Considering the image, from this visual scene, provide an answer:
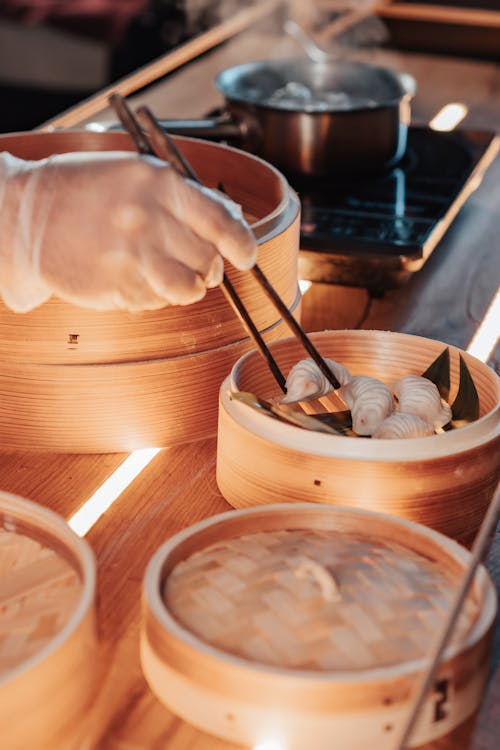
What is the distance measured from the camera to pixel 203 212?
0.98 m

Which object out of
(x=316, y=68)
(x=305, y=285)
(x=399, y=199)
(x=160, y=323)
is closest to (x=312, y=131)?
(x=399, y=199)

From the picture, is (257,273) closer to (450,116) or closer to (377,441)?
(377,441)

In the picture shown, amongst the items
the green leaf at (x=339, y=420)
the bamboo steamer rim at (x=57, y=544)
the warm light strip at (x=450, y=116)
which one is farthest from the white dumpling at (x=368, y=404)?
the warm light strip at (x=450, y=116)

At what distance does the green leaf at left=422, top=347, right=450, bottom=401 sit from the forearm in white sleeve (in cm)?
52

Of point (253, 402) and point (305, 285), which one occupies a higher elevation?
point (253, 402)

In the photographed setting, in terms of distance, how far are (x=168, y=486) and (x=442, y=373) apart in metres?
0.39

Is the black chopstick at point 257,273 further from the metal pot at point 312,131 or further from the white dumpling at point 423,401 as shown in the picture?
the metal pot at point 312,131

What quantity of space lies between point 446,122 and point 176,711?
7.50ft

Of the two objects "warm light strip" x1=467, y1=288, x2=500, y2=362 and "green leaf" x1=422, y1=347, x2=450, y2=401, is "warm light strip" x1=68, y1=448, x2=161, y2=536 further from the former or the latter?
"warm light strip" x1=467, y1=288, x2=500, y2=362

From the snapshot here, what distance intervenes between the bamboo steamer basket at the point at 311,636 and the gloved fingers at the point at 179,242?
27 cm

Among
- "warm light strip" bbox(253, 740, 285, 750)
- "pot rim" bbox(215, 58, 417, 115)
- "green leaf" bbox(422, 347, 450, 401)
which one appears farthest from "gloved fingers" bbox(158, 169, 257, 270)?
"pot rim" bbox(215, 58, 417, 115)

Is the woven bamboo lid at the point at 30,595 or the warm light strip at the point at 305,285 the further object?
the warm light strip at the point at 305,285

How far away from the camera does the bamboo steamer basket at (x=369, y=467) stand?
1.06 meters

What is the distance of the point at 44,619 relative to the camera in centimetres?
88
